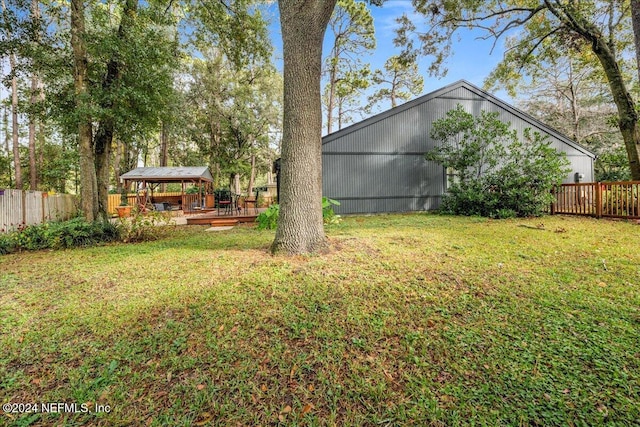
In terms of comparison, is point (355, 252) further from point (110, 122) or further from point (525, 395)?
point (110, 122)

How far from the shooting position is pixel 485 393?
1.67 meters

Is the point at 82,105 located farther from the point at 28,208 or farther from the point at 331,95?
the point at 331,95

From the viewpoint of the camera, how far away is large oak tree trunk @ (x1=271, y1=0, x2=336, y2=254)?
3709 mm

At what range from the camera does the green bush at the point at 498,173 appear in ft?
27.9

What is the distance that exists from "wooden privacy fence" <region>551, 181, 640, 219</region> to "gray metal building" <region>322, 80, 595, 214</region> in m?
3.84

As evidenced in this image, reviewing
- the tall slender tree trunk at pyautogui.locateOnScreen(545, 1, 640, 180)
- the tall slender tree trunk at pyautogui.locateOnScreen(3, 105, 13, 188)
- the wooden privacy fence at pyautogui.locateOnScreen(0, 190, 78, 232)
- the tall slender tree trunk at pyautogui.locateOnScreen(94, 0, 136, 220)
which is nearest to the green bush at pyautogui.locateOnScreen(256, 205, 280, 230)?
the tall slender tree trunk at pyautogui.locateOnScreen(94, 0, 136, 220)

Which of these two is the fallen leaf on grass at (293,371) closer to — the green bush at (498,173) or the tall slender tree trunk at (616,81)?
the green bush at (498,173)

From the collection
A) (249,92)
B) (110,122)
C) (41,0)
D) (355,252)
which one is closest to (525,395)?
(355,252)

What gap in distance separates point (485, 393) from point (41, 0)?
12.1m

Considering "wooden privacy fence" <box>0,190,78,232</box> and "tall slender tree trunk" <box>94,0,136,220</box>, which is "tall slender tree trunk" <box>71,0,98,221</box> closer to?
"tall slender tree trunk" <box>94,0,136,220</box>

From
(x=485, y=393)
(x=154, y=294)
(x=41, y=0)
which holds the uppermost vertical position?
(x=41, y=0)

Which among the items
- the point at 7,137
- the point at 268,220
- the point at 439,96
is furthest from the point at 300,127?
the point at 7,137

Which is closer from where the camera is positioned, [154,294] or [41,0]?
[154,294]

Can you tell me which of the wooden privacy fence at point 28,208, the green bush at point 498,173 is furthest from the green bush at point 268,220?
the green bush at point 498,173
